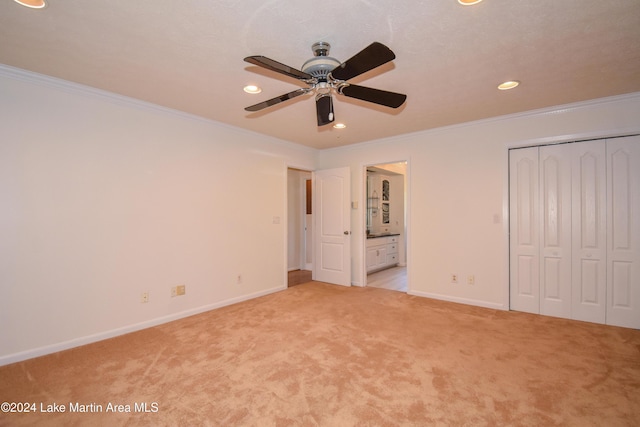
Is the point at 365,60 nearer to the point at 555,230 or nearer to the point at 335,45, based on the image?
the point at 335,45

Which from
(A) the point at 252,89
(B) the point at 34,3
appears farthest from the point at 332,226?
(B) the point at 34,3

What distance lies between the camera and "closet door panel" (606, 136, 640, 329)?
3.15 metres

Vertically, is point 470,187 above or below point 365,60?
below

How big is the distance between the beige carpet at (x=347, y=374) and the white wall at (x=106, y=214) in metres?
0.34

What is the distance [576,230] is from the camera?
3.44m

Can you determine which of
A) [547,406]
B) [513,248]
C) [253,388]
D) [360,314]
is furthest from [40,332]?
[513,248]

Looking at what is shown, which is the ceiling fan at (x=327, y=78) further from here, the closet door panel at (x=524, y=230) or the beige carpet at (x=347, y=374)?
the closet door panel at (x=524, y=230)

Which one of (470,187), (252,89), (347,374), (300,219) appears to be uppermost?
(252,89)

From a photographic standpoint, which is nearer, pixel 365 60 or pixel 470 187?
pixel 365 60

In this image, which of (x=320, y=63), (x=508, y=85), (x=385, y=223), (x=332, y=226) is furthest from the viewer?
(x=385, y=223)

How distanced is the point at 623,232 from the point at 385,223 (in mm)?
4319

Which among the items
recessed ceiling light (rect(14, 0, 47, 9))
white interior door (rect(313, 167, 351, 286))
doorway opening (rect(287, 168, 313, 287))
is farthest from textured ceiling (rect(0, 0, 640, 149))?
doorway opening (rect(287, 168, 313, 287))

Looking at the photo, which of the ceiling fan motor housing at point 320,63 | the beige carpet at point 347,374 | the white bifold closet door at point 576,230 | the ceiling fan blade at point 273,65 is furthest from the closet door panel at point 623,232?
the ceiling fan blade at point 273,65

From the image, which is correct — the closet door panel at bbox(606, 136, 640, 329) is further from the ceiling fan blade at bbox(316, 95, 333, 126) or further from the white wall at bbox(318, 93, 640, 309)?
the ceiling fan blade at bbox(316, 95, 333, 126)
